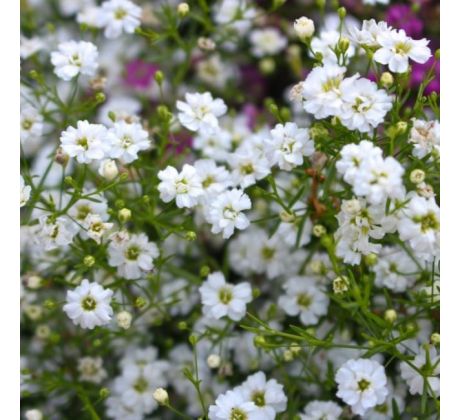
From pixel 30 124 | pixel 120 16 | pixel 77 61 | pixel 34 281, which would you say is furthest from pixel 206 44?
pixel 34 281

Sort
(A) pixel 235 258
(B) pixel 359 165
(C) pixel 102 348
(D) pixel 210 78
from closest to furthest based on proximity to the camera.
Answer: (B) pixel 359 165 → (C) pixel 102 348 → (A) pixel 235 258 → (D) pixel 210 78

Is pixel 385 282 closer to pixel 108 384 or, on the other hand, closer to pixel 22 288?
pixel 108 384

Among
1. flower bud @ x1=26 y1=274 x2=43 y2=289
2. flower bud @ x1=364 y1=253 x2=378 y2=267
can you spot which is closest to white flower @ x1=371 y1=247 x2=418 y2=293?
flower bud @ x1=364 y1=253 x2=378 y2=267

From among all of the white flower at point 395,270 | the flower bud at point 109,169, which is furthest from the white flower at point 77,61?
the white flower at point 395,270

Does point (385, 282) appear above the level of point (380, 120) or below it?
below

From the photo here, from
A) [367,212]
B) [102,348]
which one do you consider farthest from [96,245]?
[367,212]

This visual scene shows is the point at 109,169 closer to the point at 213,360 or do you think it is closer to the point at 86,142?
the point at 86,142
